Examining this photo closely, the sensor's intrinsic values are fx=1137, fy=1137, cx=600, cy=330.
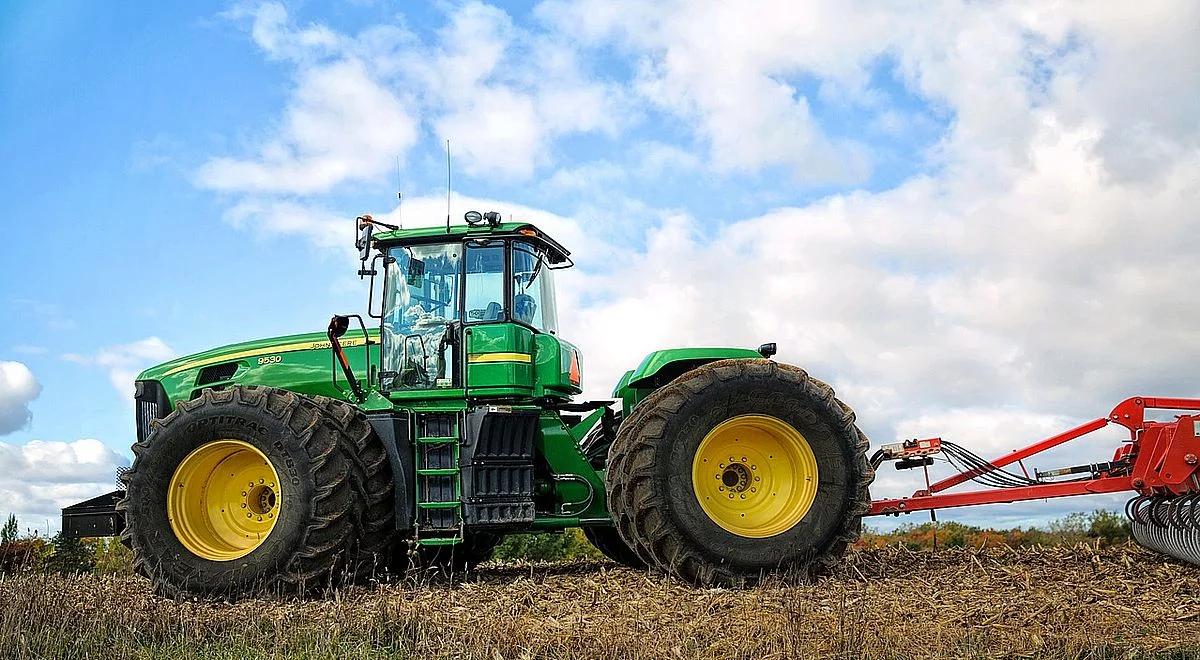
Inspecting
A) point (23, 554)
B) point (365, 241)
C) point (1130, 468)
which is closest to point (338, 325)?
point (365, 241)

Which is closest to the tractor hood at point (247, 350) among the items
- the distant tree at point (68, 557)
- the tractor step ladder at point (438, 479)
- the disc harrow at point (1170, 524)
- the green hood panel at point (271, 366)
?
the green hood panel at point (271, 366)

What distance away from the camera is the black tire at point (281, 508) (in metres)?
9.28

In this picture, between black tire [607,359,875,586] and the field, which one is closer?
the field

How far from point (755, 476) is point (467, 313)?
9.47 feet

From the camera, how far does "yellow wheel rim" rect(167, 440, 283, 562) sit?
9672 mm

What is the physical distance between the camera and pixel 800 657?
6398 mm

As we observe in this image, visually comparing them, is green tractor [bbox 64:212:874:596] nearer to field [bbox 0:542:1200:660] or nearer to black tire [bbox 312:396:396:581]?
black tire [bbox 312:396:396:581]

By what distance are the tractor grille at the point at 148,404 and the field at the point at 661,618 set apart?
169 centimetres

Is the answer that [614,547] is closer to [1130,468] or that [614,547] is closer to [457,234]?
[457,234]

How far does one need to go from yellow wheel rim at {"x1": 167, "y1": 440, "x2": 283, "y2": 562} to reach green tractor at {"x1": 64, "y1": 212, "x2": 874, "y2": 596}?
16 millimetres

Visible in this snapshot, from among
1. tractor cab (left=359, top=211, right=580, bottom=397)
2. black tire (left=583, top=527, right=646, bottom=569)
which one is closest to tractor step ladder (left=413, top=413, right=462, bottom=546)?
tractor cab (left=359, top=211, right=580, bottom=397)

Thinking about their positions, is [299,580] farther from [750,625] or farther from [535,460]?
[750,625]

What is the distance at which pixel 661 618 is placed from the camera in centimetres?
758

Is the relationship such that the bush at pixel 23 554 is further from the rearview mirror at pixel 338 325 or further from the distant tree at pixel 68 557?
the rearview mirror at pixel 338 325
